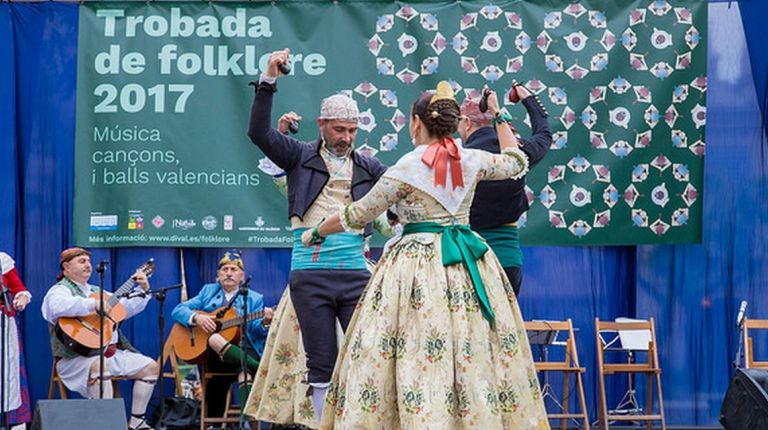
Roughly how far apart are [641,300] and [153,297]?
3.33m

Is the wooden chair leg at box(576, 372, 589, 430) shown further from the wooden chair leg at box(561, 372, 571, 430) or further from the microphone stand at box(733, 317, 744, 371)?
the microphone stand at box(733, 317, 744, 371)

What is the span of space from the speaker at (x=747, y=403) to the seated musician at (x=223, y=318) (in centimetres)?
363

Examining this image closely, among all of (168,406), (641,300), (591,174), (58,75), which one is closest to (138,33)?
(58,75)

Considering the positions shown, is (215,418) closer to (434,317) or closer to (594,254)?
(594,254)

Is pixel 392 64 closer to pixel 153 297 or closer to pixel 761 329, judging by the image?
pixel 153 297

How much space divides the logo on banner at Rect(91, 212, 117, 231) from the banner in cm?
25

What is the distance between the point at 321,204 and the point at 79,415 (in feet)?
4.85

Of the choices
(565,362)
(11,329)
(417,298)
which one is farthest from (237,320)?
(417,298)

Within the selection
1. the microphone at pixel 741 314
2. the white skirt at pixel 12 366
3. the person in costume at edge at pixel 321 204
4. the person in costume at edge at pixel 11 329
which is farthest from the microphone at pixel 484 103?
the white skirt at pixel 12 366

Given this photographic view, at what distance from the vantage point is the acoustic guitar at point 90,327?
7863mm

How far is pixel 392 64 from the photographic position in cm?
827

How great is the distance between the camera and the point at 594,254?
27.8 feet

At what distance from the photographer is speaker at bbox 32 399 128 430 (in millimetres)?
5223

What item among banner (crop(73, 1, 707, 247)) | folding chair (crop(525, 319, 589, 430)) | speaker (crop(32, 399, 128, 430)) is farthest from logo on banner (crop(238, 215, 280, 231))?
speaker (crop(32, 399, 128, 430))
